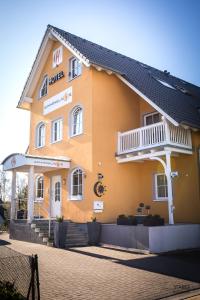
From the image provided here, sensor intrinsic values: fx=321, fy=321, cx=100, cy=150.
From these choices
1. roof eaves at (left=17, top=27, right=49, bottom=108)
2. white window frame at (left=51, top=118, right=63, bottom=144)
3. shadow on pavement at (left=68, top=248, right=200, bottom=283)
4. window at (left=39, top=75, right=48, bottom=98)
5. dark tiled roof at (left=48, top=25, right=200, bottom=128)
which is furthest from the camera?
window at (left=39, top=75, right=48, bottom=98)

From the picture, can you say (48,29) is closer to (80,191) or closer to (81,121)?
(81,121)

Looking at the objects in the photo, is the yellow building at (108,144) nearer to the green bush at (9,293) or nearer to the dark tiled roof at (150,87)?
the dark tiled roof at (150,87)

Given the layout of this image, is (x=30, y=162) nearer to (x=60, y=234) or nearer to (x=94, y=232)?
(x=60, y=234)

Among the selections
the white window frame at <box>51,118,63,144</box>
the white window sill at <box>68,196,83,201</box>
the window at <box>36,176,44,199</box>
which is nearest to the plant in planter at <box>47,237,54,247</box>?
the white window sill at <box>68,196,83,201</box>

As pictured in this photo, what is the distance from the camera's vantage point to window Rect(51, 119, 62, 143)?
18141mm

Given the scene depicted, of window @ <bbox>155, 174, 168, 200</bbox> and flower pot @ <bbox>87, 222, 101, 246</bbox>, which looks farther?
window @ <bbox>155, 174, 168, 200</bbox>

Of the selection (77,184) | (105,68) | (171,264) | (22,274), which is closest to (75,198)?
(77,184)

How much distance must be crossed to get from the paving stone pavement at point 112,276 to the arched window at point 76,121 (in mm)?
7113

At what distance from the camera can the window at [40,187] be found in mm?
19239

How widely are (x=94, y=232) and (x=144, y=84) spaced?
7.63 meters

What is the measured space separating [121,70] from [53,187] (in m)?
7.36

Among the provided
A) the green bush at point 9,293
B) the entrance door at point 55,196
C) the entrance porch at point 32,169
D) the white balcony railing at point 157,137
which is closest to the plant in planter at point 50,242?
the entrance porch at point 32,169

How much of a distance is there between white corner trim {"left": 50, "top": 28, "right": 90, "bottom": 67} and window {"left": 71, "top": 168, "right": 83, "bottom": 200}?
5313mm

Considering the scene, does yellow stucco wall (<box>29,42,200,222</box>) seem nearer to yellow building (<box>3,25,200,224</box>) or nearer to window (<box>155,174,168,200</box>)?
yellow building (<box>3,25,200,224</box>)
